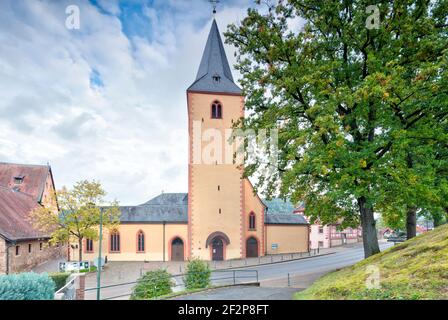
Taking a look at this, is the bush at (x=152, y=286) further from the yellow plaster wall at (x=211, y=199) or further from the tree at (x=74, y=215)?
the yellow plaster wall at (x=211, y=199)

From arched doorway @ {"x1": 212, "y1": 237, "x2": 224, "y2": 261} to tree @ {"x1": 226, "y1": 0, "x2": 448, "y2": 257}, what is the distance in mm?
15342

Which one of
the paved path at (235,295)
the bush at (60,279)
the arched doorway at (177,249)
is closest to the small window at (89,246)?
the arched doorway at (177,249)

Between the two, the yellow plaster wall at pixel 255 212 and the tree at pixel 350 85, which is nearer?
the tree at pixel 350 85

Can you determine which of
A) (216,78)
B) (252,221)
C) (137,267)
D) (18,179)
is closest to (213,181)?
(252,221)

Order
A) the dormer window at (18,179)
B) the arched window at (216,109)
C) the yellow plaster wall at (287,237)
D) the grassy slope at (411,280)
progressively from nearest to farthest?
1. the grassy slope at (411,280)
2. the dormer window at (18,179)
3. the arched window at (216,109)
4. the yellow plaster wall at (287,237)

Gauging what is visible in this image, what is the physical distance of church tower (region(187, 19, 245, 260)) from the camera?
2400 centimetres

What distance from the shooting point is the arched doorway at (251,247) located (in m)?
26.0

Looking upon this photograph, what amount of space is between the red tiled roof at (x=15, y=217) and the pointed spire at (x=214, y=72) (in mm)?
17751

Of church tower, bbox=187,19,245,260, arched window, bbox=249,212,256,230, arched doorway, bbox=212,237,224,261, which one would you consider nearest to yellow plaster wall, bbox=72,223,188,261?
church tower, bbox=187,19,245,260

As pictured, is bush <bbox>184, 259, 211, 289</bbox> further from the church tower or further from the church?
the church tower

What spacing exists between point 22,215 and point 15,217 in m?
1.34

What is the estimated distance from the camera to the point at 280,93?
10.4m

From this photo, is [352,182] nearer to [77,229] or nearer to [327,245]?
[77,229]
